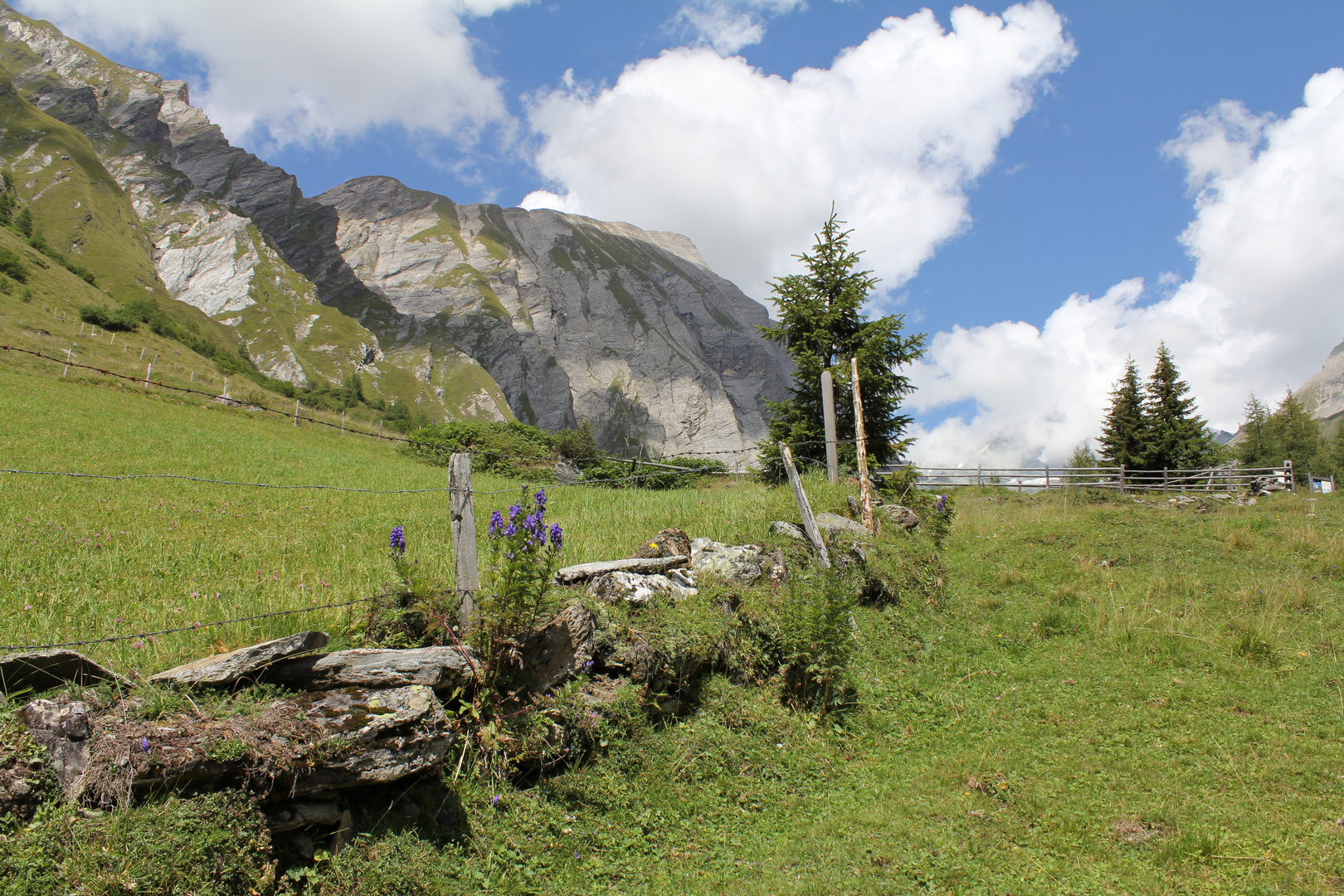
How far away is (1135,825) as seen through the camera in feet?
14.3

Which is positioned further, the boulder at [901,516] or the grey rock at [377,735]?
the boulder at [901,516]

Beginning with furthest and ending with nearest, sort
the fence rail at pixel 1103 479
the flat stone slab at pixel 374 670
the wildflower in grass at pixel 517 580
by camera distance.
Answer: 1. the fence rail at pixel 1103 479
2. the wildflower in grass at pixel 517 580
3. the flat stone slab at pixel 374 670

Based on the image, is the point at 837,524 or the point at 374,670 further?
the point at 837,524

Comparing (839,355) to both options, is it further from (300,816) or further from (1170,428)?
(1170,428)

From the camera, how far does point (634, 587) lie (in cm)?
649

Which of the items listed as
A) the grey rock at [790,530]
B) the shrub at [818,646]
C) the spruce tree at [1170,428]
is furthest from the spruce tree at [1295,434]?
the shrub at [818,646]

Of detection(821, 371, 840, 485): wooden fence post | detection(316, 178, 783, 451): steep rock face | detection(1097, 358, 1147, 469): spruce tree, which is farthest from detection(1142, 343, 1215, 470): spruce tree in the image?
→ detection(316, 178, 783, 451): steep rock face

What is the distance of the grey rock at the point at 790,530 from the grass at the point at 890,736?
0.30 meters

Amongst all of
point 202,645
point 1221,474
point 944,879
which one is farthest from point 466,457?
point 1221,474

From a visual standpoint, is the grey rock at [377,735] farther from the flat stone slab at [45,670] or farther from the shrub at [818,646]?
the shrub at [818,646]

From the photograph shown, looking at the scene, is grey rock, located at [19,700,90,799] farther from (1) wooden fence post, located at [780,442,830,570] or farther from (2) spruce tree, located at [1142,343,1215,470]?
(2) spruce tree, located at [1142,343,1215,470]

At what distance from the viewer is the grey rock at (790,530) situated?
31.4 feet

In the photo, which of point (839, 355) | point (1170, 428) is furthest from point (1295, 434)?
point (839, 355)

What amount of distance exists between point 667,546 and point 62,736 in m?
5.64
